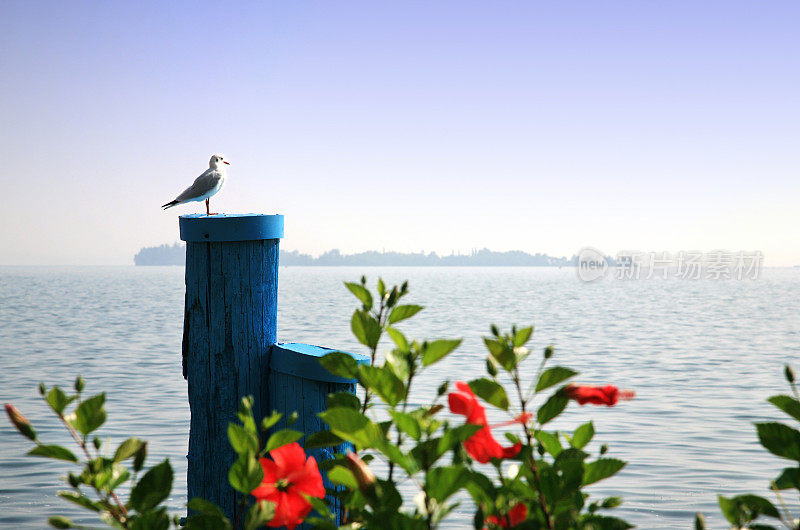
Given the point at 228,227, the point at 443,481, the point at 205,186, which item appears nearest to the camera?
the point at 443,481

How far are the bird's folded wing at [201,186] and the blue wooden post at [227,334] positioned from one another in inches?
48.6

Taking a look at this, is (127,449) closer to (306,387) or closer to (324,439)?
(324,439)

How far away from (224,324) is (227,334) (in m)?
0.04

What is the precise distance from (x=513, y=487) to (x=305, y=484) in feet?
1.14

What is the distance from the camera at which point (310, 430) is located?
246cm

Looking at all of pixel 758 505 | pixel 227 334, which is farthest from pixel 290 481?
pixel 227 334

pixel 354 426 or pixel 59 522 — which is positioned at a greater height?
pixel 354 426

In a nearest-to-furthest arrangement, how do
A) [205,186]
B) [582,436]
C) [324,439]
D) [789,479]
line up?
[789,479] → [582,436] → [324,439] → [205,186]

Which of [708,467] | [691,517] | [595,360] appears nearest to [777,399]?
[691,517]

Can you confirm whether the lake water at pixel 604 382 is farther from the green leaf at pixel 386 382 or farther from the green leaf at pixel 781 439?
the green leaf at pixel 386 382

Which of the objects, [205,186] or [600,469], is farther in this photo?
[205,186]

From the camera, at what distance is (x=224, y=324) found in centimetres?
261

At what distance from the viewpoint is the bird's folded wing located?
3852mm

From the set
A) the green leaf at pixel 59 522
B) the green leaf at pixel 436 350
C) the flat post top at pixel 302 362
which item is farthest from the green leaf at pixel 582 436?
the flat post top at pixel 302 362
